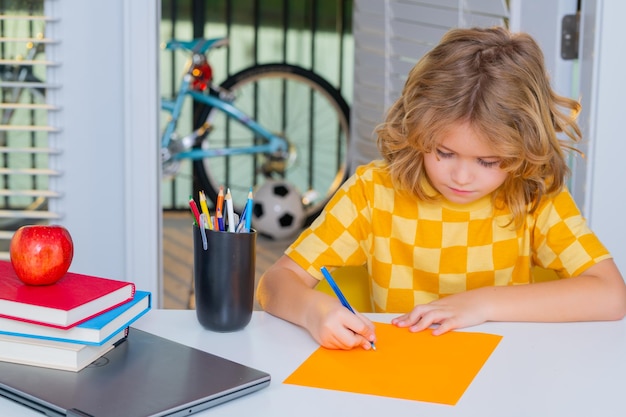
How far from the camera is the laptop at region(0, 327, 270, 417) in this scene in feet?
2.43

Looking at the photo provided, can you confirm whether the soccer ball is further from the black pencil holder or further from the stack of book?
the stack of book

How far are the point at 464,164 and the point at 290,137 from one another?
12.0ft

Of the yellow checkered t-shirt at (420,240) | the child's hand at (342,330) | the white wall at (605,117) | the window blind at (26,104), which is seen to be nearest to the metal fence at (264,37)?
the window blind at (26,104)

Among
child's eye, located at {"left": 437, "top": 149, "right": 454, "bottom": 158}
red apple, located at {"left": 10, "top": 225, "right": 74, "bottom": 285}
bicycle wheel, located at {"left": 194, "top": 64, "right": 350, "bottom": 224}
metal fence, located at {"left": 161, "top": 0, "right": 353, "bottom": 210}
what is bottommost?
bicycle wheel, located at {"left": 194, "top": 64, "right": 350, "bottom": 224}

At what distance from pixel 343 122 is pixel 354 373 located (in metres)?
3.72

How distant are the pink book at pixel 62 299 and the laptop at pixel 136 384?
0.17ft

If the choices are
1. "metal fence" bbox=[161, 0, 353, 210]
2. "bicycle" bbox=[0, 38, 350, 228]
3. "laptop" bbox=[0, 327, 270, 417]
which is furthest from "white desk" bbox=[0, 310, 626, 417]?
"metal fence" bbox=[161, 0, 353, 210]

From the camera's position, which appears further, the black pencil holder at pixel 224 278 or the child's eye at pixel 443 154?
the child's eye at pixel 443 154

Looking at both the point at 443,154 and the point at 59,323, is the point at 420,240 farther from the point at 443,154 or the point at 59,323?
the point at 59,323

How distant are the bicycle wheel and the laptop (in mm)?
3644

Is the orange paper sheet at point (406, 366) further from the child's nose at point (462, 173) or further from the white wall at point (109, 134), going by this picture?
the white wall at point (109, 134)

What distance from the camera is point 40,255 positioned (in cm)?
90

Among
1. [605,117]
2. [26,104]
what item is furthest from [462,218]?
[26,104]

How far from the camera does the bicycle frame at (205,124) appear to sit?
4262mm
